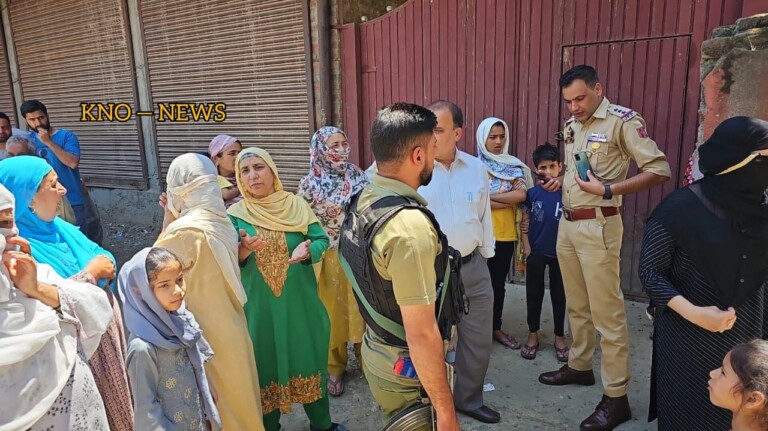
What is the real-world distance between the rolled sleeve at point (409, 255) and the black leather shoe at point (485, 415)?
63.1 inches

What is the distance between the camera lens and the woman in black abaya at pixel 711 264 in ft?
5.96

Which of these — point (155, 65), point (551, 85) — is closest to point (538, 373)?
point (551, 85)

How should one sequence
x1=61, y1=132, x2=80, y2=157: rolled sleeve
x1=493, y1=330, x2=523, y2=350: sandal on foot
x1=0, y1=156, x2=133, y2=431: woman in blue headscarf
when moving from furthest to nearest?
1. x1=61, y1=132, x2=80, y2=157: rolled sleeve
2. x1=493, y1=330, x2=523, y2=350: sandal on foot
3. x1=0, y1=156, x2=133, y2=431: woman in blue headscarf

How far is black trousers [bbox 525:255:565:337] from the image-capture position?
3.52 meters

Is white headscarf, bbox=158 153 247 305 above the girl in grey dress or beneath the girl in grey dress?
above

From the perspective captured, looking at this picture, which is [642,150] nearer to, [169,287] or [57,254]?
[169,287]

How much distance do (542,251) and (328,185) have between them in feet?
5.02

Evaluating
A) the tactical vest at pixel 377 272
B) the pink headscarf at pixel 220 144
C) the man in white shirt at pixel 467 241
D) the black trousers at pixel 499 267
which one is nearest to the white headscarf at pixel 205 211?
the tactical vest at pixel 377 272

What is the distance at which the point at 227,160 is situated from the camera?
3.56 m

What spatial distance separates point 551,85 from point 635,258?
1.60m

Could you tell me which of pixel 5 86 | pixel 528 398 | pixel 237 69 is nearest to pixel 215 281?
pixel 528 398

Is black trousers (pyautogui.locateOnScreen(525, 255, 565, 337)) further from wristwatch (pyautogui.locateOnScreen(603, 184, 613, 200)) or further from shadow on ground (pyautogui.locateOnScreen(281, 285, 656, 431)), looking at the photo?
wristwatch (pyautogui.locateOnScreen(603, 184, 613, 200))

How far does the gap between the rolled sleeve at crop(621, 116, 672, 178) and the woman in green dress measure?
1691 mm

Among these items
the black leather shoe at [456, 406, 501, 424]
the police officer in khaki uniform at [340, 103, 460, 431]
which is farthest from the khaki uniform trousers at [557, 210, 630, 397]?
the police officer in khaki uniform at [340, 103, 460, 431]
